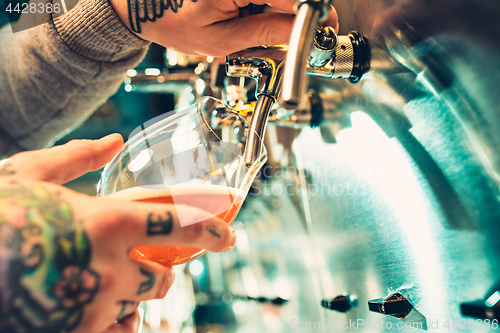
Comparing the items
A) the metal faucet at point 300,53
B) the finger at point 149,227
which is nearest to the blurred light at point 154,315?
the finger at point 149,227

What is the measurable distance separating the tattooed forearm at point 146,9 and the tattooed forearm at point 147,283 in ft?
1.16

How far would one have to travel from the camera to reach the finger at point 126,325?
0.26 metres

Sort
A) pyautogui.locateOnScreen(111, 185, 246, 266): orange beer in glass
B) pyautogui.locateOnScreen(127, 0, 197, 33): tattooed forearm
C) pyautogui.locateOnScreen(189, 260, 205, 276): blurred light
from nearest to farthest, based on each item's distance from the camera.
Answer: pyautogui.locateOnScreen(111, 185, 246, 266): orange beer in glass < pyautogui.locateOnScreen(127, 0, 197, 33): tattooed forearm < pyautogui.locateOnScreen(189, 260, 205, 276): blurred light

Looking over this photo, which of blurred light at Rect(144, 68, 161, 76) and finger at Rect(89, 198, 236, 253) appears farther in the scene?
blurred light at Rect(144, 68, 161, 76)

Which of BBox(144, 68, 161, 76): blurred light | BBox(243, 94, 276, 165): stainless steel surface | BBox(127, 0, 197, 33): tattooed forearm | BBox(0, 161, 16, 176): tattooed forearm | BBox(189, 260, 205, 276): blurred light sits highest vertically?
BBox(127, 0, 197, 33): tattooed forearm

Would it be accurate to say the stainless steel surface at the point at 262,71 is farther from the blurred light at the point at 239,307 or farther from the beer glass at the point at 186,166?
the blurred light at the point at 239,307

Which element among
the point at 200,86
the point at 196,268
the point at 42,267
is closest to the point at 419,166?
the point at 42,267

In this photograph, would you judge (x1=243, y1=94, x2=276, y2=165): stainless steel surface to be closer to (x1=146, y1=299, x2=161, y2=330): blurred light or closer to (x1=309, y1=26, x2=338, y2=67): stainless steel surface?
(x1=309, y1=26, x2=338, y2=67): stainless steel surface

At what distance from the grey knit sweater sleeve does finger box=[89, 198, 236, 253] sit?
41 centimetres

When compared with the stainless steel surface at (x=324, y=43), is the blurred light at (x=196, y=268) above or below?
below

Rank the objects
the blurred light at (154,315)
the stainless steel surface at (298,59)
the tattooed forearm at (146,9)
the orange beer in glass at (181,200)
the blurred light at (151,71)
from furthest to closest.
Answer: the blurred light at (154,315) → the blurred light at (151,71) → the tattooed forearm at (146,9) → the orange beer in glass at (181,200) → the stainless steel surface at (298,59)

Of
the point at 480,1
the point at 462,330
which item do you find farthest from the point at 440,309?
the point at 480,1

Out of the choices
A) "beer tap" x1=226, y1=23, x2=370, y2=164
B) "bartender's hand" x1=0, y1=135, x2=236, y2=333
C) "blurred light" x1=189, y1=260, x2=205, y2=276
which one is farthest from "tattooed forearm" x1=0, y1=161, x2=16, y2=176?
"blurred light" x1=189, y1=260, x2=205, y2=276

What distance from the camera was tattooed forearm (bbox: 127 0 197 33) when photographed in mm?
439
